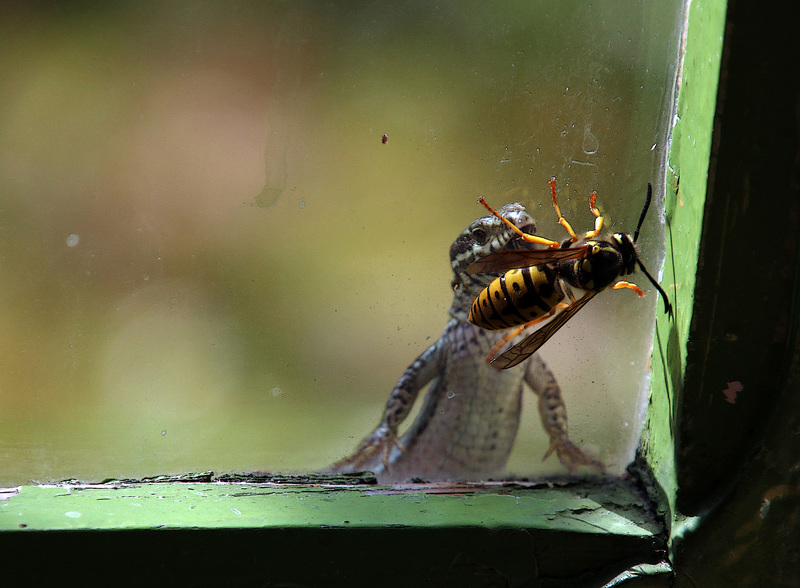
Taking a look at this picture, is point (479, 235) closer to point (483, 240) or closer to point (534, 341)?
point (483, 240)

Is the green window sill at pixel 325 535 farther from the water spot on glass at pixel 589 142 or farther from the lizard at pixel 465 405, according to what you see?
the water spot on glass at pixel 589 142

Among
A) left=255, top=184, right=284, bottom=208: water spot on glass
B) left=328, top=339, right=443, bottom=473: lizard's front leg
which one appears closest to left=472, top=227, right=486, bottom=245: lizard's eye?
left=328, top=339, right=443, bottom=473: lizard's front leg

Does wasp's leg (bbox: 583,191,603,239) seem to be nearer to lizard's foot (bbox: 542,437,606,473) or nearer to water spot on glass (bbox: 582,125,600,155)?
water spot on glass (bbox: 582,125,600,155)

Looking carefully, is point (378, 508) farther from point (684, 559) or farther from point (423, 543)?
point (684, 559)

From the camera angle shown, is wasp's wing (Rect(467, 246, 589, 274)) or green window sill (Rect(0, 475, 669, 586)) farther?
wasp's wing (Rect(467, 246, 589, 274))

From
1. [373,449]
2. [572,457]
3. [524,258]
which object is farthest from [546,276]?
[373,449]

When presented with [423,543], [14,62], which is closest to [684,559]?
[423,543]
